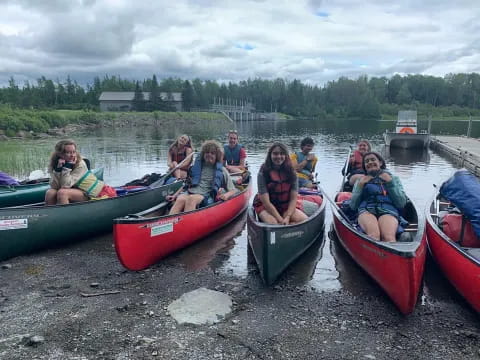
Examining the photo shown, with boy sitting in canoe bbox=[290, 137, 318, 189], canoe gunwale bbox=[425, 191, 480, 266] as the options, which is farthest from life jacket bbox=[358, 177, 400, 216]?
boy sitting in canoe bbox=[290, 137, 318, 189]

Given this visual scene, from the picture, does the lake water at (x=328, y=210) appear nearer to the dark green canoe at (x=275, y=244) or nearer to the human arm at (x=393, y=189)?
the dark green canoe at (x=275, y=244)

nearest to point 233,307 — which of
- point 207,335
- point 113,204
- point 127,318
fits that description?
point 207,335

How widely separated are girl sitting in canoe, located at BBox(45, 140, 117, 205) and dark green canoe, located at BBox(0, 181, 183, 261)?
0.21m

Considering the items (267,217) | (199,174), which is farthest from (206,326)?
(199,174)

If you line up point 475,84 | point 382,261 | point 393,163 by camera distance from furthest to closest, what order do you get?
point 475,84 < point 393,163 < point 382,261

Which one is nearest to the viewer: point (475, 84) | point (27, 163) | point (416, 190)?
point (416, 190)

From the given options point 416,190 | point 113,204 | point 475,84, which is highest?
point 475,84

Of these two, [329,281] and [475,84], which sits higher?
[475,84]

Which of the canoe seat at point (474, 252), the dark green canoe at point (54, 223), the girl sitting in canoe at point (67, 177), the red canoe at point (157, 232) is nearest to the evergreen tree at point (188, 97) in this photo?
the dark green canoe at point (54, 223)

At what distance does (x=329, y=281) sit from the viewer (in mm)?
5277

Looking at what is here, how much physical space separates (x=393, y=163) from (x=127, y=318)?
16.8 m

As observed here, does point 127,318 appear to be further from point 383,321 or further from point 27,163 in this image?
point 27,163

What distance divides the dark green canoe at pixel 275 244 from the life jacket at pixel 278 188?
0.40 meters

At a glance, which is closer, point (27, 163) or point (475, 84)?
point (27, 163)
